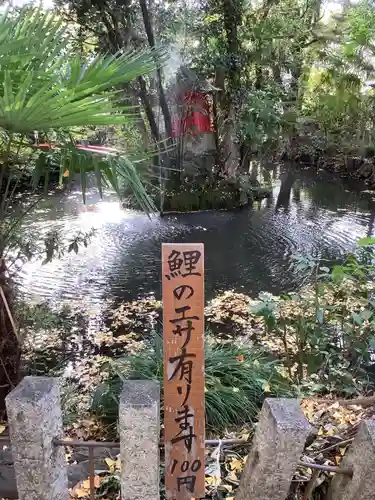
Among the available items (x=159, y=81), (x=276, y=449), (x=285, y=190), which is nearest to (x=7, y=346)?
(x=276, y=449)

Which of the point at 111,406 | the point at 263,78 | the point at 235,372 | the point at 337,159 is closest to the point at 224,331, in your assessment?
the point at 235,372

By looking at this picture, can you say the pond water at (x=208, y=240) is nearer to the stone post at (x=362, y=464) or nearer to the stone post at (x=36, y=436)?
the stone post at (x=36, y=436)

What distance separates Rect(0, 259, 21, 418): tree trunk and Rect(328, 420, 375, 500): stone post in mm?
1960

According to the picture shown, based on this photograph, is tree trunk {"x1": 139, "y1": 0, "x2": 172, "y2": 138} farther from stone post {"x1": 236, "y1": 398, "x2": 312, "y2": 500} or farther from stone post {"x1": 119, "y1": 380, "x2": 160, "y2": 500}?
stone post {"x1": 236, "y1": 398, "x2": 312, "y2": 500}

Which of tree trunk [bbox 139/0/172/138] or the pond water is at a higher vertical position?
tree trunk [bbox 139/0/172/138]

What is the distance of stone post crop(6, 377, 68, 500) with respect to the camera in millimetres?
1494

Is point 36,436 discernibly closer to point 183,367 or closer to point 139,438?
point 139,438

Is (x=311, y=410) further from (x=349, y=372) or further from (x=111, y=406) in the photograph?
(x=111, y=406)

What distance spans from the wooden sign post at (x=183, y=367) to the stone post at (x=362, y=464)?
59 cm

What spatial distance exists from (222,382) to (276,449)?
1775 millimetres

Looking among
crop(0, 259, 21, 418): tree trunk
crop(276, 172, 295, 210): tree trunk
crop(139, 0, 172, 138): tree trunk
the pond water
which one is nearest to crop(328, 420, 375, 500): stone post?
crop(0, 259, 21, 418): tree trunk

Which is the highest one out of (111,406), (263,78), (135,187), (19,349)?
(263,78)

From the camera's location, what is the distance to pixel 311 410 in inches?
111

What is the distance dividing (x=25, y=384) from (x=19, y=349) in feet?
4.55
